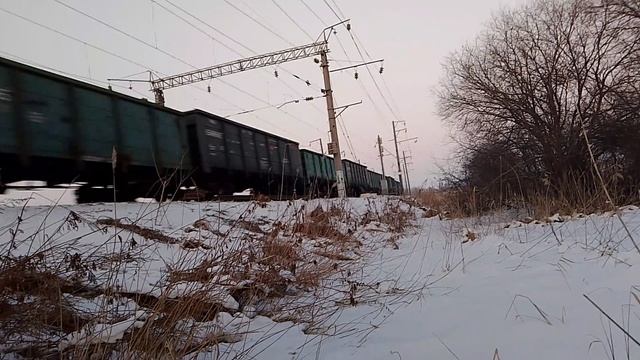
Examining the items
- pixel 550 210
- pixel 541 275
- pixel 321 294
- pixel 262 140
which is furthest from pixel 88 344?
pixel 262 140

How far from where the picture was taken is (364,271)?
423 centimetres

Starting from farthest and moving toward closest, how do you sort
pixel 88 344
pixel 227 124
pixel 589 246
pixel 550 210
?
pixel 227 124 → pixel 550 210 → pixel 589 246 → pixel 88 344

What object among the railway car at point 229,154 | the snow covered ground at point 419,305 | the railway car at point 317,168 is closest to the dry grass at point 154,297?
the snow covered ground at point 419,305

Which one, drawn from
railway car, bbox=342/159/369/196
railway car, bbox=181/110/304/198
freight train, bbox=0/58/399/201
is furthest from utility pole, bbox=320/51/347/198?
railway car, bbox=342/159/369/196

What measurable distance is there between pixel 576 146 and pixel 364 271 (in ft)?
40.9

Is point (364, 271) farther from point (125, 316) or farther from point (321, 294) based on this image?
point (125, 316)

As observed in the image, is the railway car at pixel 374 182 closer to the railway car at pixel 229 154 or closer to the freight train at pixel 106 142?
the railway car at pixel 229 154

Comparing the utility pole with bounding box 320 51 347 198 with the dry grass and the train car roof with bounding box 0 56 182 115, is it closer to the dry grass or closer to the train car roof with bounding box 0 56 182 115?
the train car roof with bounding box 0 56 182 115

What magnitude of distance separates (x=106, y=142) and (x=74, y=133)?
713mm

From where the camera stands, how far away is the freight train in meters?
6.73

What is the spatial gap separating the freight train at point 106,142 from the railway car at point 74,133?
0.05 feet

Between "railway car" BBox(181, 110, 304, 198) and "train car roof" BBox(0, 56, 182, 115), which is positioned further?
"railway car" BBox(181, 110, 304, 198)

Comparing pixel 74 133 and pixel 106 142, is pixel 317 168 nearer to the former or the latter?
pixel 106 142

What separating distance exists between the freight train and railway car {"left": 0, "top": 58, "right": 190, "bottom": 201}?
0.02 meters
